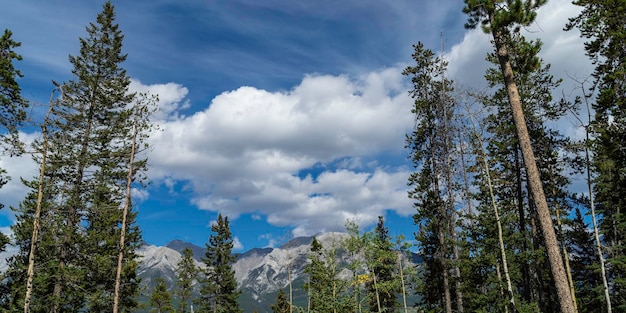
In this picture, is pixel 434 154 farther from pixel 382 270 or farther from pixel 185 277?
pixel 185 277

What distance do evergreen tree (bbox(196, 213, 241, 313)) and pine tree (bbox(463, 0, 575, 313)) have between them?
128 feet

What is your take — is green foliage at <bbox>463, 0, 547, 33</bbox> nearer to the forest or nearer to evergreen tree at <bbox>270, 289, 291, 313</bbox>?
the forest

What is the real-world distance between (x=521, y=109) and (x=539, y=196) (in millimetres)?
2973

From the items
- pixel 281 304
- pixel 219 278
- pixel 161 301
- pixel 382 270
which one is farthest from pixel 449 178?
pixel 281 304

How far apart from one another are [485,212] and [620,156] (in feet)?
28.3

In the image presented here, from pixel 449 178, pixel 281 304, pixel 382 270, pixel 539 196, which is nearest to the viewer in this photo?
pixel 539 196

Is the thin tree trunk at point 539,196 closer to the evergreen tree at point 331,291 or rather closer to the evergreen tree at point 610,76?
the evergreen tree at point 610,76

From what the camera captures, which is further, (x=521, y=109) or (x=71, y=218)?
(x=71, y=218)

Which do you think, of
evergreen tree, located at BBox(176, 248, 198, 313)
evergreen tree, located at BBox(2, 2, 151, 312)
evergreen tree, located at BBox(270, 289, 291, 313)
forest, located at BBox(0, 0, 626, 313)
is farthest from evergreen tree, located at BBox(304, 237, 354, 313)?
evergreen tree, located at BBox(270, 289, 291, 313)

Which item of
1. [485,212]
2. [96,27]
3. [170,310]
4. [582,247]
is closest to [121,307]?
[170,310]

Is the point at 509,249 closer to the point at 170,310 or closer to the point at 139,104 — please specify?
the point at 139,104

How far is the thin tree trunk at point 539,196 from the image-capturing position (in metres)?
10.9

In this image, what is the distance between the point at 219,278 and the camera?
1789 inches

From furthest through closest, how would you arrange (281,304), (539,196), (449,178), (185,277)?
(281,304)
(185,277)
(449,178)
(539,196)
